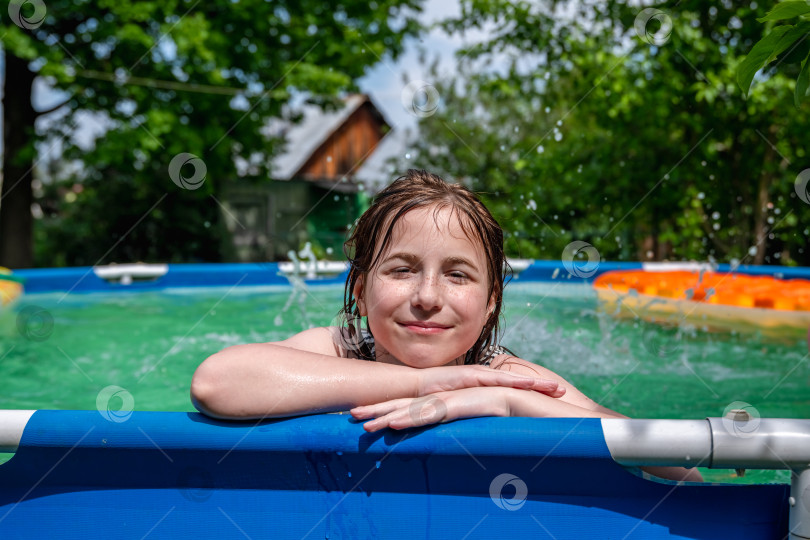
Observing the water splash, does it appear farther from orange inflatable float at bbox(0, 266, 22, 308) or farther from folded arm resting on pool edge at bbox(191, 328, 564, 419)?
folded arm resting on pool edge at bbox(191, 328, 564, 419)

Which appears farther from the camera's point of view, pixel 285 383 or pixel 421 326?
pixel 421 326

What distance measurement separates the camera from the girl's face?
1615 millimetres

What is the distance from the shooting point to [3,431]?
49.4 inches

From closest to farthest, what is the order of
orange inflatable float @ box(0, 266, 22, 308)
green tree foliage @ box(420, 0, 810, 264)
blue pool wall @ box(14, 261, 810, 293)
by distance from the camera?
orange inflatable float @ box(0, 266, 22, 308) < blue pool wall @ box(14, 261, 810, 293) < green tree foliage @ box(420, 0, 810, 264)

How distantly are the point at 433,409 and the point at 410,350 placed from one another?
0.38 m

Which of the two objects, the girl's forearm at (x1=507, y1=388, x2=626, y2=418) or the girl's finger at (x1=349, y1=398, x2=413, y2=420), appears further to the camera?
the girl's forearm at (x1=507, y1=388, x2=626, y2=418)

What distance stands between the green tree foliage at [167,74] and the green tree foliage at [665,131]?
4258mm

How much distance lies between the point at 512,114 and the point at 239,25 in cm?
755

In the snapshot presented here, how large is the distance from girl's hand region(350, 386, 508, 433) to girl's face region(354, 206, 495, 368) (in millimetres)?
277

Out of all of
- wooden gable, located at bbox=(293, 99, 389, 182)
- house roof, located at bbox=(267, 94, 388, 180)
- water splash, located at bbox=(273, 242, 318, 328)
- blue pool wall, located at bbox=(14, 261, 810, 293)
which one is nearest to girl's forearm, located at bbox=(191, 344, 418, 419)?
water splash, located at bbox=(273, 242, 318, 328)

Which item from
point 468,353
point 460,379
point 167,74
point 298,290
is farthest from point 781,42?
point 167,74

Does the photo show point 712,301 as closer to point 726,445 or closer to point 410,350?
point 410,350

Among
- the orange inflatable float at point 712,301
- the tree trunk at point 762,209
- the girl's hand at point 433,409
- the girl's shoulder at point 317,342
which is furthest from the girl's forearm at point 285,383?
the tree trunk at point 762,209

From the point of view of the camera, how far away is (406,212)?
1707 millimetres
